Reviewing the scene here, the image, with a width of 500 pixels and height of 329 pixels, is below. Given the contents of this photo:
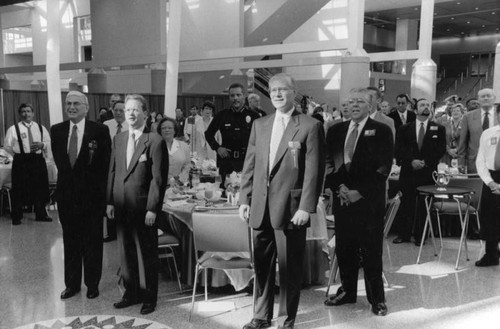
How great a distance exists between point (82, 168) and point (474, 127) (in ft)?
16.4

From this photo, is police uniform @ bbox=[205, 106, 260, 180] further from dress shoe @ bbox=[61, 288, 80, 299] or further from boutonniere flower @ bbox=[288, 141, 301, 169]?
boutonniere flower @ bbox=[288, 141, 301, 169]

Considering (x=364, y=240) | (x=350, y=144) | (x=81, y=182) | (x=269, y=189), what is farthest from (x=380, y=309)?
(x=81, y=182)

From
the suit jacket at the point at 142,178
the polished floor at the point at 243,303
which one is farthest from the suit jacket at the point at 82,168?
the polished floor at the point at 243,303

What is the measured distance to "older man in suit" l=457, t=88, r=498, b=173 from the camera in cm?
638

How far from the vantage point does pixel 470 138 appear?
261 inches

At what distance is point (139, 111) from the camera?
3.80 meters

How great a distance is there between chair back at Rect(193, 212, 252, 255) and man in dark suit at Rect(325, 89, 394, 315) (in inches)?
32.1

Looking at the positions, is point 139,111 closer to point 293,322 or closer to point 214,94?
point 293,322

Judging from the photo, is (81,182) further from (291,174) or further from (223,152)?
(223,152)

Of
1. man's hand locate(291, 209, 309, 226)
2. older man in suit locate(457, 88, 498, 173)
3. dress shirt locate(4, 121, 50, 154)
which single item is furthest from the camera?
dress shirt locate(4, 121, 50, 154)

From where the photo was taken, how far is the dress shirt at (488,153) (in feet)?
16.2

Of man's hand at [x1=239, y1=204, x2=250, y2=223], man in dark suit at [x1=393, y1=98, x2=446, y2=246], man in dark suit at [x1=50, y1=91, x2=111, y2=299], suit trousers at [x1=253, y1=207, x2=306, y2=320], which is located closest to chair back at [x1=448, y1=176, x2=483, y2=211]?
man in dark suit at [x1=393, y1=98, x2=446, y2=246]

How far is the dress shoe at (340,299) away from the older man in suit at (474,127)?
11.1 ft

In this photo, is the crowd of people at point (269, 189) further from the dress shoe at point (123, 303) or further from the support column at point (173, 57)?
the support column at point (173, 57)
